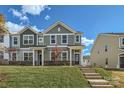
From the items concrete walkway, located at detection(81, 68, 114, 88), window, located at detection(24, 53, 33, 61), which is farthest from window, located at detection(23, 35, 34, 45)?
concrete walkway, located at detection(81, 68, 114, 88)

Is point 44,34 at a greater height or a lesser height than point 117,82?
greater

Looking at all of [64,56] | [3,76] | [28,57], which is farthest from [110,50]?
[3,76]

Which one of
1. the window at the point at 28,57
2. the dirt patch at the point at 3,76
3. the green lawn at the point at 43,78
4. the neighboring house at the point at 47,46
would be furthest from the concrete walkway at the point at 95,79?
the window at the point at 28,57

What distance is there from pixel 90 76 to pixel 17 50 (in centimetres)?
1687

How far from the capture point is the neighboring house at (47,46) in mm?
40062

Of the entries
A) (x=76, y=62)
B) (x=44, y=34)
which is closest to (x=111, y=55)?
(x=76, y=62)

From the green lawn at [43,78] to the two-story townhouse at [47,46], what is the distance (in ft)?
39.8

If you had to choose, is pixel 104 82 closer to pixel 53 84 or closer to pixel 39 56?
pixel 53 84

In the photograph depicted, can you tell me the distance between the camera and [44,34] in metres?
40.7

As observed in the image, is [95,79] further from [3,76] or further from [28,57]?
[28,57]

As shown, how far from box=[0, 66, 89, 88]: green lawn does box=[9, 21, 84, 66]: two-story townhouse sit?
→ 478 inches

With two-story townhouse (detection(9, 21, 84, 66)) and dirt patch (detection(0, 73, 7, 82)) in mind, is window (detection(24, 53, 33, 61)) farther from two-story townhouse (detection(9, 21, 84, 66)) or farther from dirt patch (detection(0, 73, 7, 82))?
dirt patch (detection(0, 73, 7, 82))

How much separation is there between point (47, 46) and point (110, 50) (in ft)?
21.9
